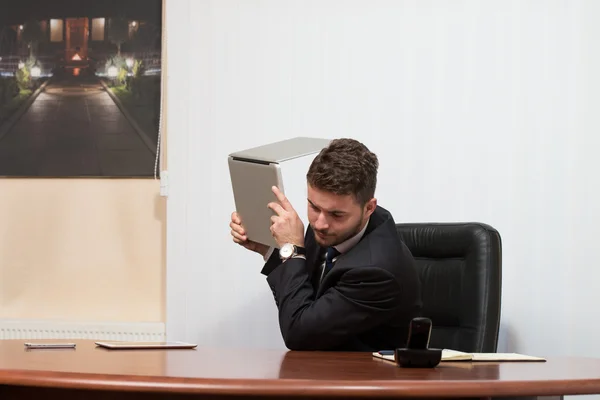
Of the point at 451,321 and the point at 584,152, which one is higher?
the point at 584,152

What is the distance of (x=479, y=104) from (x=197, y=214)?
1.22 meters

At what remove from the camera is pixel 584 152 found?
281 centimetres

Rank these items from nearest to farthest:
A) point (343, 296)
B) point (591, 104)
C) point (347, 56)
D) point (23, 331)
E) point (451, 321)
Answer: point (343, 296) → point (451, 321) → point (591, 104) → point (347, 56) → point (23, 331)

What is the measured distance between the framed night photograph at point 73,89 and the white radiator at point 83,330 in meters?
0.68

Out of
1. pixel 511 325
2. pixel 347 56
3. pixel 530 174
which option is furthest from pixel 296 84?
pixel 511 325

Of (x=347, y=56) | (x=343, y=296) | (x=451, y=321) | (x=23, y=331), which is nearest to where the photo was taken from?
(x=343, y=296)

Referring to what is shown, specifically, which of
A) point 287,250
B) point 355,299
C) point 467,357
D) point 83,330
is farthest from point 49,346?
point 83,330

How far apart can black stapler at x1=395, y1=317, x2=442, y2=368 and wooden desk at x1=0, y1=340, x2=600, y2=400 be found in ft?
0.09

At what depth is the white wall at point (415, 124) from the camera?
9.27ft

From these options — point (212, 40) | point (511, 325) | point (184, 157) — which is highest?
point (212, 40)

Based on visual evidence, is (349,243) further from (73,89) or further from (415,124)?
(73,89)

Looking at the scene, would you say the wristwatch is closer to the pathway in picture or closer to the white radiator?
the white radiator

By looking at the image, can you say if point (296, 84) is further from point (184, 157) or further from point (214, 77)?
point (184, 157)

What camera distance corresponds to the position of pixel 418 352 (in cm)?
151
